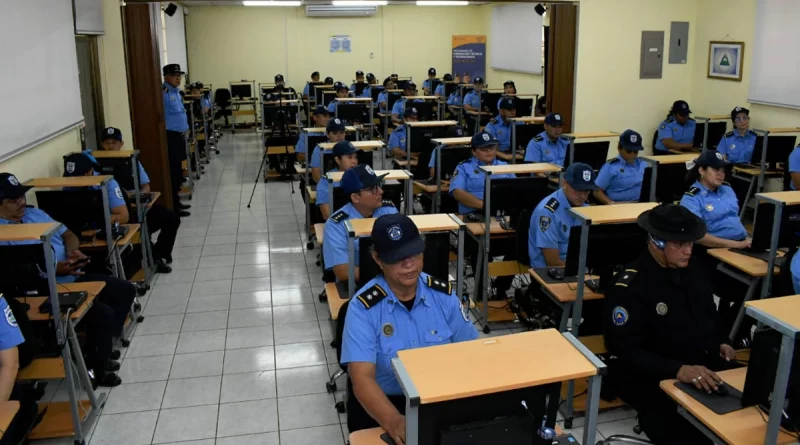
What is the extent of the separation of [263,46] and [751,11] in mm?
12059

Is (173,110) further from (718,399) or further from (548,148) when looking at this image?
(718,399)

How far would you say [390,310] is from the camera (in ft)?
9.18

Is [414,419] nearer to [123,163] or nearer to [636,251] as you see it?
[636,251]

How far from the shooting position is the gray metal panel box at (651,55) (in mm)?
9367

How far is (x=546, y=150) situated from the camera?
7.68 m

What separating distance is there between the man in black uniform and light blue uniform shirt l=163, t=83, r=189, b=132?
7685 millimetres

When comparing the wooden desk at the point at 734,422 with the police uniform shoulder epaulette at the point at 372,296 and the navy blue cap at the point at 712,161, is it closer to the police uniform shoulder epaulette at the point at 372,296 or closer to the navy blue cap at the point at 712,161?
the police uniform shoulder epaulette at the point at 372,296

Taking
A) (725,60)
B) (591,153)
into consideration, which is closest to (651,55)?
(725,60)

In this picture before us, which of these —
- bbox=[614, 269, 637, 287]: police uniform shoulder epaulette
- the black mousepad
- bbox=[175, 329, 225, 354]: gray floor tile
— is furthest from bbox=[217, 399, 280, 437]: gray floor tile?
the black mousepad

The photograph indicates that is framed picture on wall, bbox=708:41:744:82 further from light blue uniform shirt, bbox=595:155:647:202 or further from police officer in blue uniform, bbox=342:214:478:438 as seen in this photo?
police officer in blue uniform, bbox=342:214:478:438

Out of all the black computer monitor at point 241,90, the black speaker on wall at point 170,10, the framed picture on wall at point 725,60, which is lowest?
the black computer monitor at point 241,90

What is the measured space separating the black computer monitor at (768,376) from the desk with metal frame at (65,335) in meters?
3.32

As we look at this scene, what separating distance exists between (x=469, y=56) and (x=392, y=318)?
16.0 metres

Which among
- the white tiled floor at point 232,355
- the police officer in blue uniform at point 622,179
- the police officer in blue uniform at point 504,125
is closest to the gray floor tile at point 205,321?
the white tiled floor at point 232,355
